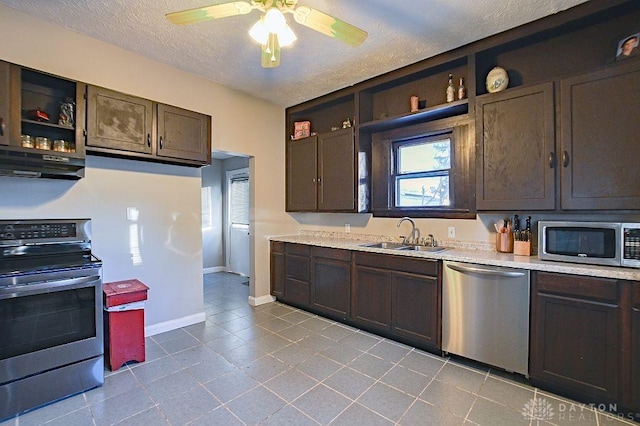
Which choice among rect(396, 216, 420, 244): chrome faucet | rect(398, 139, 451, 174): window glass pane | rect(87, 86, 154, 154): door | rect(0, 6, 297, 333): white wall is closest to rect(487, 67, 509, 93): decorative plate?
rect(398, 139, 451, 174): window glass pane

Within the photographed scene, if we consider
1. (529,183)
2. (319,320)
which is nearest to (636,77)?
(529,183)

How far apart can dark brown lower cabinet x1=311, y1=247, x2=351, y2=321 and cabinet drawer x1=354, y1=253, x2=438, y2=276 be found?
21cm

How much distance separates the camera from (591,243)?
210cm

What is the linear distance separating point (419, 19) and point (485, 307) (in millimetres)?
2319

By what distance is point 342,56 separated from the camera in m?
2.96

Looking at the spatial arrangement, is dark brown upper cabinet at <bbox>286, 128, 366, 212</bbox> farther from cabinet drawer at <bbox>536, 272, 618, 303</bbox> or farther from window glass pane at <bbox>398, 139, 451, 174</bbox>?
cabinet drawer at <bbox>536, 272, 618, 303</bbox>

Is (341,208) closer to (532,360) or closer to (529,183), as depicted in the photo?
(529,183)

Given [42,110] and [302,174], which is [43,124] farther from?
[302,174]

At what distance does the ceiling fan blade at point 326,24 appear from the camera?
182 centimetres

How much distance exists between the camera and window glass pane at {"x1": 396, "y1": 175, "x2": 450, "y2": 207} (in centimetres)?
319

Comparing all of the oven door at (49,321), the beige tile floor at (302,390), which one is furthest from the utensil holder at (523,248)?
the oven door at (49,321)

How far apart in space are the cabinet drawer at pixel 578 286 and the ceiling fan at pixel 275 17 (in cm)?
209

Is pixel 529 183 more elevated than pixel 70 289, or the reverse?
pixel 529 183

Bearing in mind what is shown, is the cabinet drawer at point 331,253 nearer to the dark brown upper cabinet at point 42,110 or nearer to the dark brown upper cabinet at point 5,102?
the dark brown upper cabinet at point 42,110
